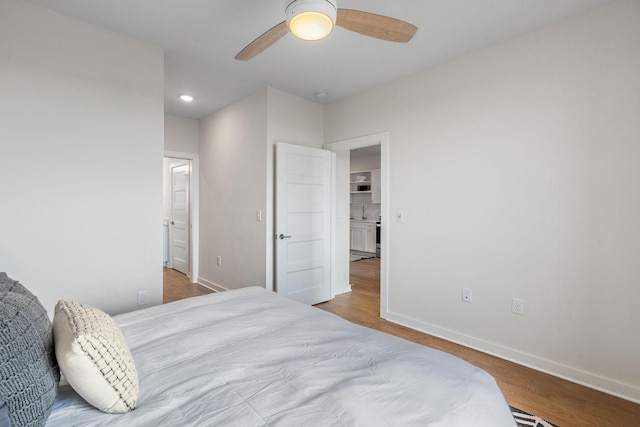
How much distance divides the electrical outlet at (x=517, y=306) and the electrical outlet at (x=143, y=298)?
10.1 feet

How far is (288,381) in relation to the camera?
104 centimetres

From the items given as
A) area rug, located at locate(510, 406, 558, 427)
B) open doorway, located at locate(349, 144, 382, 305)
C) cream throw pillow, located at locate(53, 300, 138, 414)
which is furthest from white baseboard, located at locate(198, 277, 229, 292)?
area rug, located at locate(510, 406, 558, 427)

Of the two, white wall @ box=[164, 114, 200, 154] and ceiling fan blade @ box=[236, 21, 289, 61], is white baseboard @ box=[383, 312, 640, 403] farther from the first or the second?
white wall @ box=[164, 114, 200, 154]

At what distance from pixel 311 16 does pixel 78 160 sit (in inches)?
79.7

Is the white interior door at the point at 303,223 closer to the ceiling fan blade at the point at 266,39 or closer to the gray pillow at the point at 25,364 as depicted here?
the ceiling fan blade at the point at 266,39

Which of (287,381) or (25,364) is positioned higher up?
(25,364)

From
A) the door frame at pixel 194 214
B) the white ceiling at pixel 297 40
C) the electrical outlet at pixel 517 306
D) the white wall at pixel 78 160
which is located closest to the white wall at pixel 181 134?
the door frame at pixel 194 214

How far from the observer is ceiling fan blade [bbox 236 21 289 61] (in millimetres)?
1695

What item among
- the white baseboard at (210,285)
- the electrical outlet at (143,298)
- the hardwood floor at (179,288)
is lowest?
the hardwood floor at (179,288)

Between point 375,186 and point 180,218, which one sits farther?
point 375,186

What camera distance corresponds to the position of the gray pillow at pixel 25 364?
0.69 m

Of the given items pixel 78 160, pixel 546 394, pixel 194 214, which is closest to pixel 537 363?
pixel 546 394

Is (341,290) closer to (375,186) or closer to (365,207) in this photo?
(375,186)

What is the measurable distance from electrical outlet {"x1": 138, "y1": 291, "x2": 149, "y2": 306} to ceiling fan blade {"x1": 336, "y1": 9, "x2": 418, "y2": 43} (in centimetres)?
254
